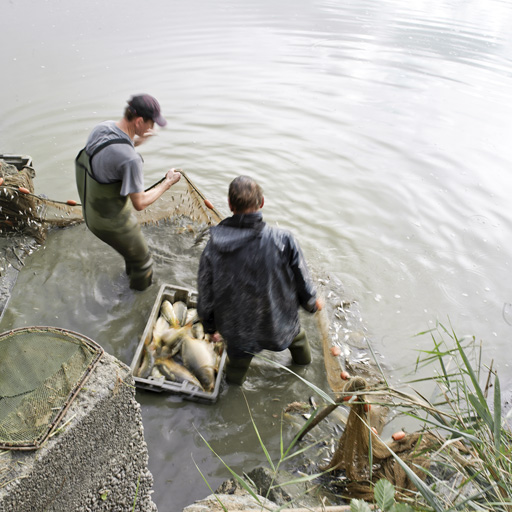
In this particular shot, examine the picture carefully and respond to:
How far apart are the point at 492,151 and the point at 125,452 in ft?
28.8

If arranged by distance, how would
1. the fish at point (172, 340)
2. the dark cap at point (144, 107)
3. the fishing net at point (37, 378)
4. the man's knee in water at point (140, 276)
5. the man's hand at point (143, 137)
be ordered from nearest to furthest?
the fishing net at point (37, 378) < the dark cap at point (144, 107) < the man's hand at point (143, 137) < the fish at point (172, 340) < the man's knee in water at point (140, 276)

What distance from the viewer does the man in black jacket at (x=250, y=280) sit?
113 inches

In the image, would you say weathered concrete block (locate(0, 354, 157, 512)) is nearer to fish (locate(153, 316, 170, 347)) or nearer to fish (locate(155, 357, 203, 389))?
fish (locate(155, 357, 203, 389))

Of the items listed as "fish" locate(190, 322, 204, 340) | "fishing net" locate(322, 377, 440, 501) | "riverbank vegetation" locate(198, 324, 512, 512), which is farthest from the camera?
"fish" locate(190, 322, 204, 340)

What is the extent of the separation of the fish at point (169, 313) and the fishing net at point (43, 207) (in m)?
1.30

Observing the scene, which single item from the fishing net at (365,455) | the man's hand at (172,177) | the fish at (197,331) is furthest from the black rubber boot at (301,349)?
the man's hand at (172,177)

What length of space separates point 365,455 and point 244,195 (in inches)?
77.2

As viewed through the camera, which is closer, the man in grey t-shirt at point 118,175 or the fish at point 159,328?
the man in grey t-shirt at point 118,175

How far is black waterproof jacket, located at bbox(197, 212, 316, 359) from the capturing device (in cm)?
291

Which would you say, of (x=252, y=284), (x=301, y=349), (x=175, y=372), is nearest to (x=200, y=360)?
(x=175, y=372)

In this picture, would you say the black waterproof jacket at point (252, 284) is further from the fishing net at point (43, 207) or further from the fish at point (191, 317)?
the fishing net at point (43, 207)

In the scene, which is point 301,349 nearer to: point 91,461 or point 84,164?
point 91,461

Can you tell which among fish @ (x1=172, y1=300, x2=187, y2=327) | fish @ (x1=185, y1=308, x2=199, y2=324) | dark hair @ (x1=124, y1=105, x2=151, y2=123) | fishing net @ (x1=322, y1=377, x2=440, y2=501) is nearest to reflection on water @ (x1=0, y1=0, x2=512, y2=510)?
fish @ (x1=172, y1=300, x2=187, y2=327)

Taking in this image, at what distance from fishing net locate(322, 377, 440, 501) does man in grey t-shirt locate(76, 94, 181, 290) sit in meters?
2.56
